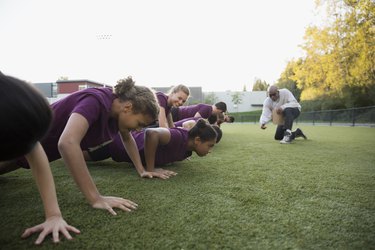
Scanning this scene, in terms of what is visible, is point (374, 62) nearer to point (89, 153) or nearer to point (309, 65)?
point (309, 65)

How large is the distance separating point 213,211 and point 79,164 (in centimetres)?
89

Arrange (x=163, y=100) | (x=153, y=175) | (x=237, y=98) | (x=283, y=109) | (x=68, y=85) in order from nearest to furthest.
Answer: (x=153, y=175) → (x=163, y=100) → (x=283, y=109) → (x=68, y=85) → (x=237, y=98)

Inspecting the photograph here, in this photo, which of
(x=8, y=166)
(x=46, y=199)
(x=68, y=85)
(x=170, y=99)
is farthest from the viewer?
(x=68, y=85)

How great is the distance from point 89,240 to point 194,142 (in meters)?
2.00

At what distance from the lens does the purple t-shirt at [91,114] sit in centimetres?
195

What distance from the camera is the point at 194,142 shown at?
10.5ft

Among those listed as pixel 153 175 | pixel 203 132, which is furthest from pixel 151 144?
pixel 203 132

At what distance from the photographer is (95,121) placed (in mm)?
2105

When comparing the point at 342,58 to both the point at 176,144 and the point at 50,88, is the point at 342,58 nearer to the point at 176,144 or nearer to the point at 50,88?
the point at 176,144

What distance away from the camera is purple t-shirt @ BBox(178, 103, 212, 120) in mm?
6391

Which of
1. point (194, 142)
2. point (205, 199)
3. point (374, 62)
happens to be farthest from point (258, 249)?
point (374, 62)

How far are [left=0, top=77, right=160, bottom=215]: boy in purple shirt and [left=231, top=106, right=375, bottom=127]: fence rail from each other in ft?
61.7

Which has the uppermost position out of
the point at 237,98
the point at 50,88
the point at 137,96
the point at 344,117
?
the point at 50,88

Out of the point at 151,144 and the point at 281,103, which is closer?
the point at 151,144
